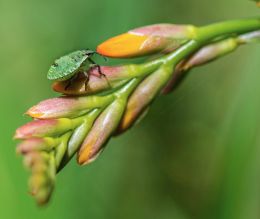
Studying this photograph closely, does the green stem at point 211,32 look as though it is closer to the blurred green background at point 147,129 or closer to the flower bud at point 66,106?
the flower bud at point 66,106

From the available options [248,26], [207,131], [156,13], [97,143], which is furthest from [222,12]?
[97,143]

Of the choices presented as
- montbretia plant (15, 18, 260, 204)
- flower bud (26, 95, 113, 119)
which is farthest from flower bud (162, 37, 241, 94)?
flower bud (26, 95, 113, 119)

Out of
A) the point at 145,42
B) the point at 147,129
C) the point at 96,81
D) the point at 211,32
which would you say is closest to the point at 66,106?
the point at 96,81

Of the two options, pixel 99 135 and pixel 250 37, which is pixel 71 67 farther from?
pixel 250 37

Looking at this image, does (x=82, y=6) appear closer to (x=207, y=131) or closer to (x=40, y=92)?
(x=40, y=92)

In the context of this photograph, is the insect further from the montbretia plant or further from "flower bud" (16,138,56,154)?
"flower bud" (16,138,56,154)

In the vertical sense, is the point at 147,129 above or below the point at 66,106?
below

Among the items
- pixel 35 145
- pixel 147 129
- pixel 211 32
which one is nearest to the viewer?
pixel 35 145

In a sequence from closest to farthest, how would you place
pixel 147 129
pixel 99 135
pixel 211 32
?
pixel 99 135 → pixel 211 32 → pixel 147 129
